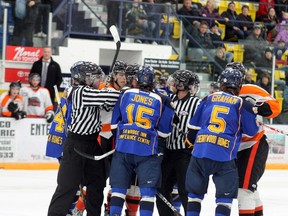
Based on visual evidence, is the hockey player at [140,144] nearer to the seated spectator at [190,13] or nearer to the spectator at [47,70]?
the spectator at [47,70]

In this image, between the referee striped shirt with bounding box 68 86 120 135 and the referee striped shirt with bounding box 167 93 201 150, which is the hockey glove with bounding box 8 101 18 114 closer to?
the referee striped shirt with bounding box 167 93 201 150

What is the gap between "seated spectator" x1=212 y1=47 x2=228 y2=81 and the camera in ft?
47.8

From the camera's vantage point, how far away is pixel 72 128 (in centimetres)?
683

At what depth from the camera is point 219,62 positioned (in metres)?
14.7

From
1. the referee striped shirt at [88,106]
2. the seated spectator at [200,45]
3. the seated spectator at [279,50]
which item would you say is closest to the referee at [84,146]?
the referee striped shirt at [88,106]

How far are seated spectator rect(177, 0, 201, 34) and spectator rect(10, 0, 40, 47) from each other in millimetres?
2900

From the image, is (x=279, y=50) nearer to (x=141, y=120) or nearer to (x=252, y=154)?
(x=252, y=154)

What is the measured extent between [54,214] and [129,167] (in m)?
0.69

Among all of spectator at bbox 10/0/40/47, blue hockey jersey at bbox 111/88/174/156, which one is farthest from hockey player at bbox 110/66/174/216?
spectator at bbox 10/0/40/47

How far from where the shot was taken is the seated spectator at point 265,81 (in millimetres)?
14672

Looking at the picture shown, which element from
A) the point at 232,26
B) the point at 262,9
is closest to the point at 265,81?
the point at 232,26

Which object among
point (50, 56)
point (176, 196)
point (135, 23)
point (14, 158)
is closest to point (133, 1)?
point (135, 23)

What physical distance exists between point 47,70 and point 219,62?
3113 millimetres

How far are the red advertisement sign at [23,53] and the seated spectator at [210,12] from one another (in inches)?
149
